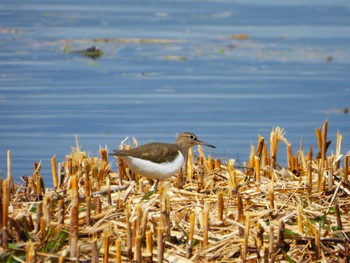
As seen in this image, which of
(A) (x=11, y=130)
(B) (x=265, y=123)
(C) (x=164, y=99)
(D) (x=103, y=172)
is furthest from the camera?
(C) (x=164, y=99)

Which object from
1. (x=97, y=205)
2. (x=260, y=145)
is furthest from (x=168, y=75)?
(x=97, y=205)

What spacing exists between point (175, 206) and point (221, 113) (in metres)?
9.17

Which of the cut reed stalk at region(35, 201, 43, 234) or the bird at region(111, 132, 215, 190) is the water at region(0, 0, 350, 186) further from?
the cut reed stalk at region(35, 201, 43, 234)

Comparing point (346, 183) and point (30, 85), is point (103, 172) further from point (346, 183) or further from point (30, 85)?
point (30, 85)

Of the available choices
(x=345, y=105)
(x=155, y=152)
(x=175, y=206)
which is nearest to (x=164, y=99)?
(x=345, y=105)

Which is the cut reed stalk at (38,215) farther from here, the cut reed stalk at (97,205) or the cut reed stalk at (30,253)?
the cut reed stalk at (30,253)

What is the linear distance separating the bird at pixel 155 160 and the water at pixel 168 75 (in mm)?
3126

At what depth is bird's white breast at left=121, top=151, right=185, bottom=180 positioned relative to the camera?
9.46 meters

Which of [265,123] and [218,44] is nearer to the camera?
[265,123]

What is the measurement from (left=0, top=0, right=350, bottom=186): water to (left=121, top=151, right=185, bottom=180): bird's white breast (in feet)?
11.3

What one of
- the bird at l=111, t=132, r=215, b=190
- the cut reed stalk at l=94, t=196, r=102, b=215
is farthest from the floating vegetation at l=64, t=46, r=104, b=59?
the cut reed stalk at l=94, t=196, r=102, b=215

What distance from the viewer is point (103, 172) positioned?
9.63 meters

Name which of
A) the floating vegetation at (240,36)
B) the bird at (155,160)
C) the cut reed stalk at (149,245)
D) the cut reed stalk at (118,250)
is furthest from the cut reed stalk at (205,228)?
the floating vegetation at (240,36)

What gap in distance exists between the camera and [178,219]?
8414mm
